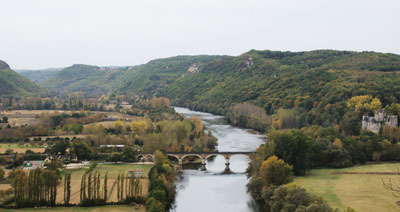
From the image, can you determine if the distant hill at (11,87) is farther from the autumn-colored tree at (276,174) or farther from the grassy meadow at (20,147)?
the autumn-colored tree at (276,174)

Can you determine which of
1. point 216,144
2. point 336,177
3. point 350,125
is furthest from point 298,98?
point 336,177

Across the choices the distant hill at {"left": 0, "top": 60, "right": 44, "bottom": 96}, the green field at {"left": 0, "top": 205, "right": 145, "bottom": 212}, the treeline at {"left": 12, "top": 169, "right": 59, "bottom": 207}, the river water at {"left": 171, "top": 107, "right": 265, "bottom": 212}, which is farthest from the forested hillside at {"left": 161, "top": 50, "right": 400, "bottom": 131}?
the treeline at {"left": 12, "top": 169, "right": 59, "bottom": 207}

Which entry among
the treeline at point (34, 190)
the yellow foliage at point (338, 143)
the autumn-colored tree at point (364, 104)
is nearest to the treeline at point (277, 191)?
the yellow foliage at point (338, 143)

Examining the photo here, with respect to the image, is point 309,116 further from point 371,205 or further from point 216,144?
point 371,205

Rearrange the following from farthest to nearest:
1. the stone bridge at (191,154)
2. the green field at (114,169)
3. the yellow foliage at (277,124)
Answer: the yellow foliage at (277,124)
the stone bridge at (191,154)
the green field at (114,169)

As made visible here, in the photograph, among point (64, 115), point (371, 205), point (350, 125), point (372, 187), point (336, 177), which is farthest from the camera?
point (64, 115)

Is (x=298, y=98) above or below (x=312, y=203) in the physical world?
above

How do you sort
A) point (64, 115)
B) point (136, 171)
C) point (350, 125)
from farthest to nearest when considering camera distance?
point (64, 115) → point (350, 125) → point (136, 171)

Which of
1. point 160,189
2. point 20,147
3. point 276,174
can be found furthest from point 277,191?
point 20,147
